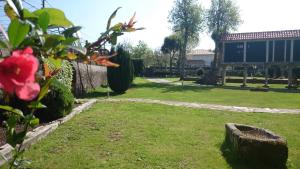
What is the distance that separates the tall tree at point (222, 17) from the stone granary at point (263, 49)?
1035 cm

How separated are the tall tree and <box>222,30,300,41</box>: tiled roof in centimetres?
979

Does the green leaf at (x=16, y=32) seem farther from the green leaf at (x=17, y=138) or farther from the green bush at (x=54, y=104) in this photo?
the green bush at (x=54, y=104)

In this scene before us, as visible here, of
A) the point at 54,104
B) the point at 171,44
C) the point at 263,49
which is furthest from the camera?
the point at 171,44

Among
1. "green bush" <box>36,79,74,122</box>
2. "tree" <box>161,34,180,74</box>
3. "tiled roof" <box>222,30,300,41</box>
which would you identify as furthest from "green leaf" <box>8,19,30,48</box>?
"tree" <box>161,34,180,74</box>

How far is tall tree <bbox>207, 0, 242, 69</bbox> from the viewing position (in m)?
46.1

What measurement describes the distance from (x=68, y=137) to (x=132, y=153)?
5.95 feet

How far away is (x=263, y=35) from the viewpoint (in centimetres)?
3453

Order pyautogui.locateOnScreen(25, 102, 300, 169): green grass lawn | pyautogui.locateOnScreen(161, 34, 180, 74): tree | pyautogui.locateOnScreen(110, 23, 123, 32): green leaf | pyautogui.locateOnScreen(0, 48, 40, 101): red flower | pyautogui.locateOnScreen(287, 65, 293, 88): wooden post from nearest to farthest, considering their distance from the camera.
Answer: pyautogui.locateOnScreen(0, 48, 40, 101): red flower < pyautogui.locateOnScreen(110, 23, 123, 32): green leaf < pyautogui.locateOnScreen(25, 102, 300, 169): green grass lawn < pyautogui.locateOnScreen(287, 65, 293, 88): wooden post < pyautogui.locateOnScreen(161, 34, 180, 74): tree

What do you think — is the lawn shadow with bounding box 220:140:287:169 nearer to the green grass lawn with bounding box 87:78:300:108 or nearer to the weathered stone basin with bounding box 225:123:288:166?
the weathered stone basin with bounding box 225:123:288:166

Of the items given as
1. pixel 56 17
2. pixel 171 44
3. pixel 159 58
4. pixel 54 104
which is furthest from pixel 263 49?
pixel 159 58

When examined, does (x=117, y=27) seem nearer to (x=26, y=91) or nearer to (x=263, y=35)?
(x=26, y=91)

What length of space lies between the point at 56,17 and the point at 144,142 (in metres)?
6.74

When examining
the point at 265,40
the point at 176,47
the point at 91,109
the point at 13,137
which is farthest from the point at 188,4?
the point at 13,137

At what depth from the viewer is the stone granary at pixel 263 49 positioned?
32.8 metres
